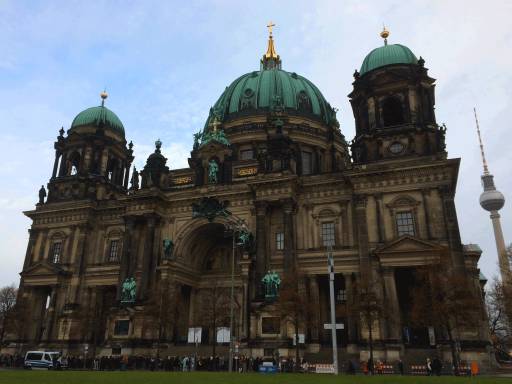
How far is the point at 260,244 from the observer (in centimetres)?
4091

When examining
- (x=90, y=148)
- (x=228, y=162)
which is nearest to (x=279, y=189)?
(x=228, y=162)

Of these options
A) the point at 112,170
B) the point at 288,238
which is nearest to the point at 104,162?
the point at 112,170

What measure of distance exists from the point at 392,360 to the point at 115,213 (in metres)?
31.8

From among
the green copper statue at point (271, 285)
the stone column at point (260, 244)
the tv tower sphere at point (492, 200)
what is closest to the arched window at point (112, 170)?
the stone column at point (260, 244)

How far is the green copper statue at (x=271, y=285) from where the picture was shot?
3752cm

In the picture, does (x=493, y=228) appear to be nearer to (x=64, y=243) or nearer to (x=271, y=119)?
(x=271, y=119)

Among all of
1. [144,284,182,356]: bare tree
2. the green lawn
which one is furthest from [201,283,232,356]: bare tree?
the green lawn

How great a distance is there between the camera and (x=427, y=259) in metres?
35.0

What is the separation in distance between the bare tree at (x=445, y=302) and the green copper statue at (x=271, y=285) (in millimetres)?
11383

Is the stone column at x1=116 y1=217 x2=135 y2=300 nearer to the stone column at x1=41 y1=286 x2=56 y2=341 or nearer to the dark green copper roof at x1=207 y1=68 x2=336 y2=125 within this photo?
the stone column at x1=41 y1=286 x2=56 y2=341

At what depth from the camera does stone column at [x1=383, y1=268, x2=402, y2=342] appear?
3459 cm

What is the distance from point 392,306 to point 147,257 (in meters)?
23.0

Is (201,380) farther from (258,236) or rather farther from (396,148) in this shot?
(396,148)

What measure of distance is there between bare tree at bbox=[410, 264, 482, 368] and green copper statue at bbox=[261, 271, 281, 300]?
37.3 ft
